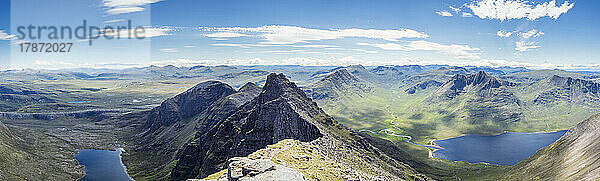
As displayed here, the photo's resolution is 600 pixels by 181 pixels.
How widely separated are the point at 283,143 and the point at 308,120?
29333mm

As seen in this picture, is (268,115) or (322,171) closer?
(322,171)

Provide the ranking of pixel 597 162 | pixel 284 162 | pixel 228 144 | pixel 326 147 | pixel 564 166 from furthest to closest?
1. pixel 564 166
2. pixel 228 144
3. pixel 597 162
4. pixel 326 147
5. pixel 284 162

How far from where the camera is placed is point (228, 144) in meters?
179

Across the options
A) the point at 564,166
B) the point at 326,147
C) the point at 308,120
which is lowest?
the point at 564,166

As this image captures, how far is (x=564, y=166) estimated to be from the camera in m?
192

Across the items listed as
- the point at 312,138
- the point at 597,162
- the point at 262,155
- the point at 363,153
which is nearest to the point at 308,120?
the point at 312,138

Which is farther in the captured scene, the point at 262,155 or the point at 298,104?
the point at 298,104

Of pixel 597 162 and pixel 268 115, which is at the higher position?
pixel 268 115

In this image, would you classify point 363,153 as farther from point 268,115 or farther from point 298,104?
point 268,115

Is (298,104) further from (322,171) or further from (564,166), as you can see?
(564,166)

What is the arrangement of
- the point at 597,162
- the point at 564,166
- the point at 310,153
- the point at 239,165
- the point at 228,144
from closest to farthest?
Answer: the point at 239,165 < the point at 310,153 < the point at 597,162 < the point at 228,144 < the point at 564,166

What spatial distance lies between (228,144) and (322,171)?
79.7 meters

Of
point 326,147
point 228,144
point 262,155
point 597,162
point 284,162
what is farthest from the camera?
point 228,144

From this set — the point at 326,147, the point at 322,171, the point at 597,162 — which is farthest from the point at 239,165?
the point at 597,162
